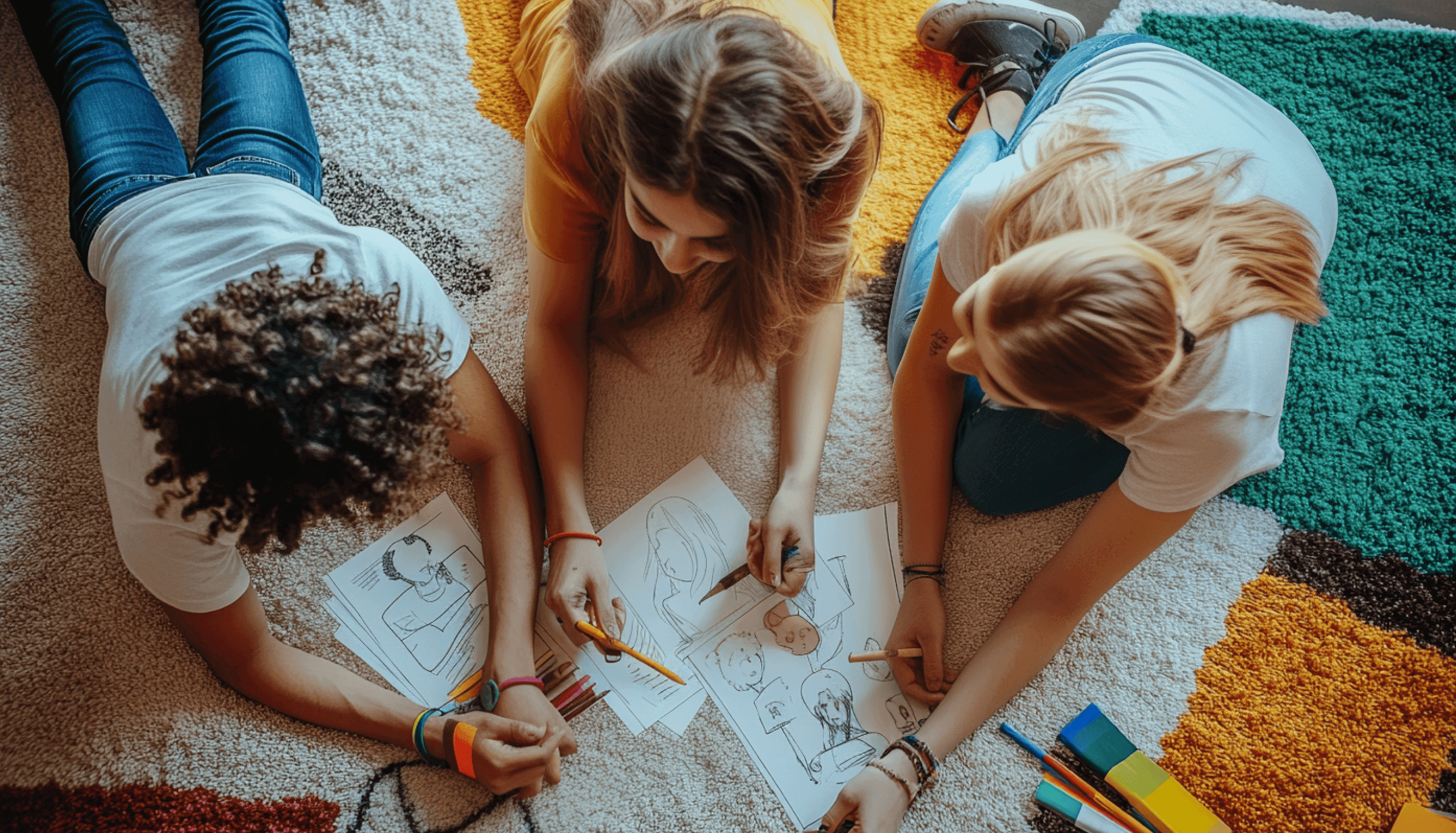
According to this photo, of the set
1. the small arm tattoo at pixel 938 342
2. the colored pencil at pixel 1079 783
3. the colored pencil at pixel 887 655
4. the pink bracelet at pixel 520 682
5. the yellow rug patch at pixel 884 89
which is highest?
the yellow rug patch at pixel 884 89

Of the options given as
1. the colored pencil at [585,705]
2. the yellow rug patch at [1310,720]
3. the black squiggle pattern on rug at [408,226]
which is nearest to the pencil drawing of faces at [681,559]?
the colored pencil at [585,705]

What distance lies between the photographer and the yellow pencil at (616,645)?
0.98 metres

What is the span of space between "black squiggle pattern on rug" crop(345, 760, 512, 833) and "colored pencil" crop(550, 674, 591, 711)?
0.11 metres

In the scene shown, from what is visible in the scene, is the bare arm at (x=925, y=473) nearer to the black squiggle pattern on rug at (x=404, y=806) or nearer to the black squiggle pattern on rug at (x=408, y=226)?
the black squiggle pattern on rug at (x=404, y=806)

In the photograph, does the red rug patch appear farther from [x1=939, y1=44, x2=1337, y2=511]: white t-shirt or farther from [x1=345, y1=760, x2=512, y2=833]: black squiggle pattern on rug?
[x1=939, y1=44, x2=1337, y2=511]: white t-shirt

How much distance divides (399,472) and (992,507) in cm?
76

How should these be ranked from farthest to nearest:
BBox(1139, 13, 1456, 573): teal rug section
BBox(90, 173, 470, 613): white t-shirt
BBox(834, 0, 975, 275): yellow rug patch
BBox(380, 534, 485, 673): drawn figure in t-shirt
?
BBox(834, 0, 975, 275): yellow rug patch, BBox(1139, 13, 1456, 573): teal rug section, BBox(380, 534, 485, 673): drawn figure in t-shirt, BBox(90, 173, 470, 613): white t-shirt

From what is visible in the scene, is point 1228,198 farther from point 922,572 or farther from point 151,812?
point 151,812

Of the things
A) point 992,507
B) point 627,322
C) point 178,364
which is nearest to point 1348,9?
point 992,507

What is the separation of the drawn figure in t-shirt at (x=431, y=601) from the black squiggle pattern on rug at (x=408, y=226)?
0.38 metres

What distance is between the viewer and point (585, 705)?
1.03m

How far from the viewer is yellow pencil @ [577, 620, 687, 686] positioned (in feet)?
3.21

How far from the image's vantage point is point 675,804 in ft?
3.29

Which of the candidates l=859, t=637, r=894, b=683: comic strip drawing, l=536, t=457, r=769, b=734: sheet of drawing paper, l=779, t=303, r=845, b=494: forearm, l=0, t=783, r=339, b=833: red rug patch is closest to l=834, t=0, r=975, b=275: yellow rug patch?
l=779, t=303, r=845, b=494: forearm
